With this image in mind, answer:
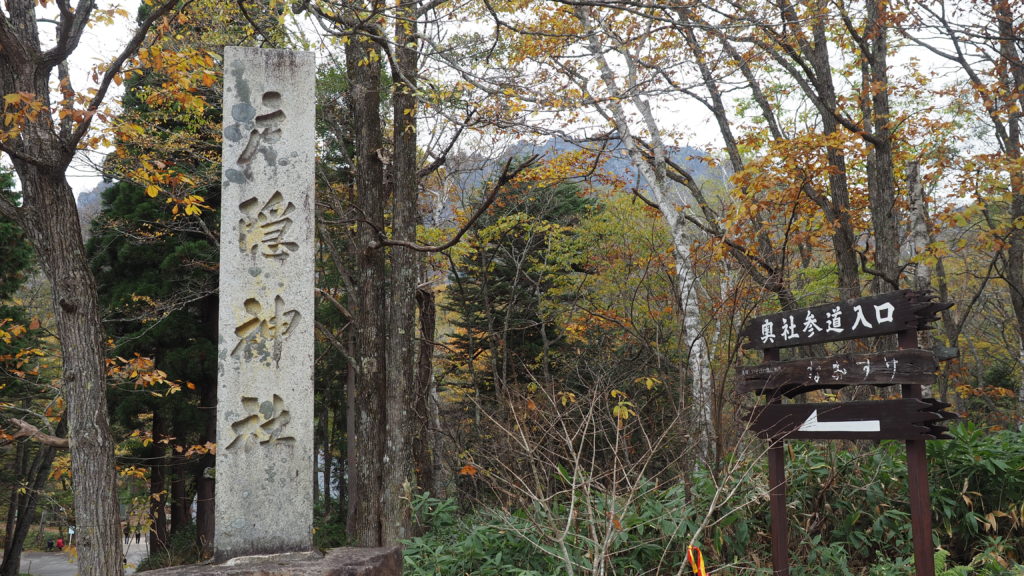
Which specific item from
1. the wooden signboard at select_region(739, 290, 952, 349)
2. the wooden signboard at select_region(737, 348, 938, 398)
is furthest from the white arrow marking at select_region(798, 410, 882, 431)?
the wooden signboard at select_region(739, 290, 952, 349)

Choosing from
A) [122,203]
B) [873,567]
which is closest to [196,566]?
[873,567]

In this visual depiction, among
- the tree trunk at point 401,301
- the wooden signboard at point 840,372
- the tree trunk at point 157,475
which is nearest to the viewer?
the wooden signboard at point 840,372

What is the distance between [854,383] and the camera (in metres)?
5.09

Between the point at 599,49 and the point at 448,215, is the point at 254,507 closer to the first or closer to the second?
the point at 599,49

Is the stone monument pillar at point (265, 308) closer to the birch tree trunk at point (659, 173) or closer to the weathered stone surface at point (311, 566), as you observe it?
the weathered stone surface at point (311, 566)

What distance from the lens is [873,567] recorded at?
210 inches

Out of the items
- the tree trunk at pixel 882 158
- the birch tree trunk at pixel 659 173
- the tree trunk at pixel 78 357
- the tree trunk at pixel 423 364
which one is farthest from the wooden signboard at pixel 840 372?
the tree trunk at pixel 423 364

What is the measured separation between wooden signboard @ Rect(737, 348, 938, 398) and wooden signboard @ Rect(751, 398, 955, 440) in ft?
0.55

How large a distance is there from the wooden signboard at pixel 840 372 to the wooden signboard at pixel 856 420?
0.17 metres

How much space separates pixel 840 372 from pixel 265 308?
4.25m

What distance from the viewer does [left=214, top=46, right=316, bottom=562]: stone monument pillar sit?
4.06 m

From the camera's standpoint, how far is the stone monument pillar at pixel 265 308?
4.06 metres

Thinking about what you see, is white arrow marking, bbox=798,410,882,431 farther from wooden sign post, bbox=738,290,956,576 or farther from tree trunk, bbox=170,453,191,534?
tree trunk, bbox=170,453,191,534

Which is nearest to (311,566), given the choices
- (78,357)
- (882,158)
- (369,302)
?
(78,357)
